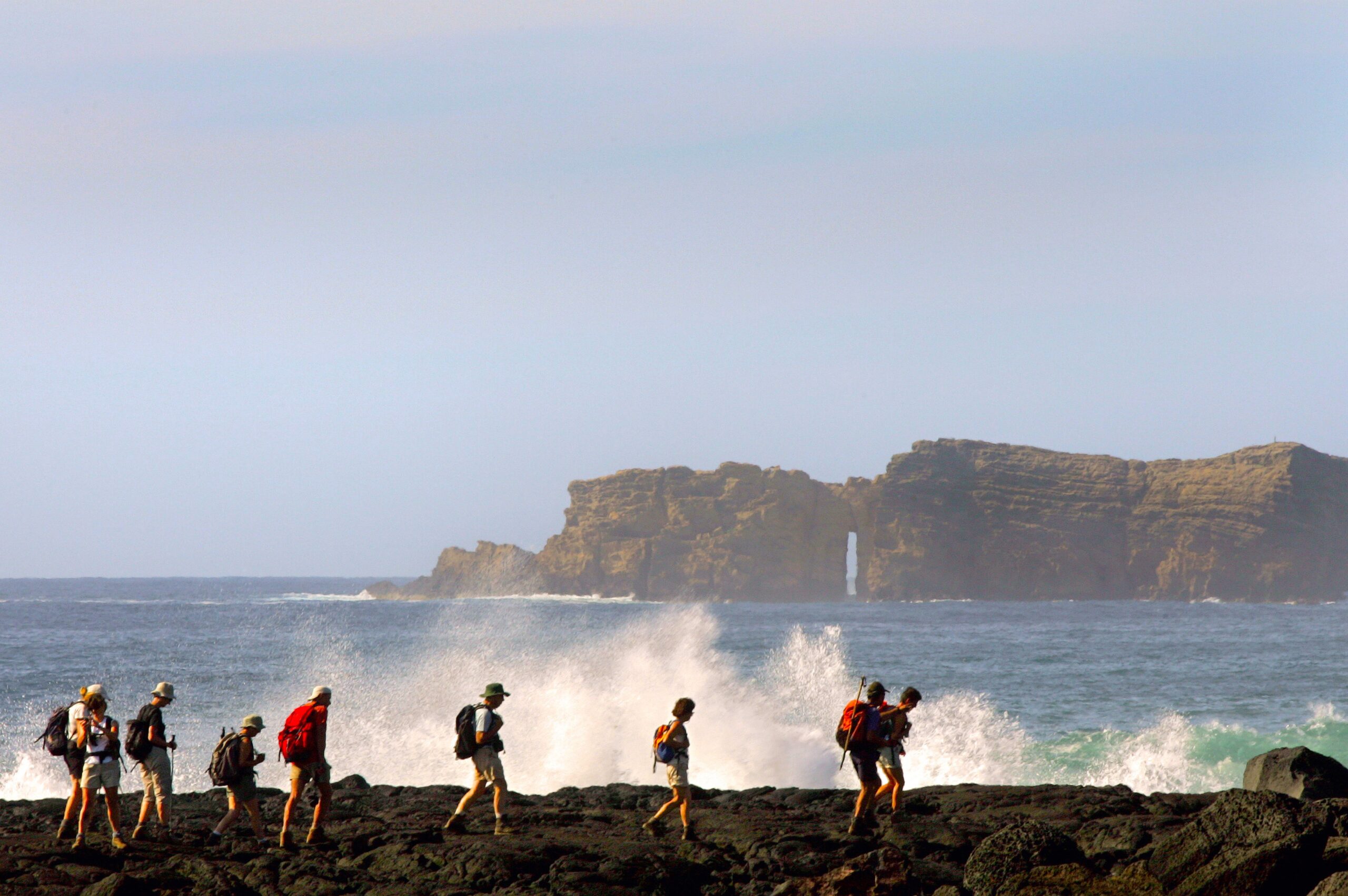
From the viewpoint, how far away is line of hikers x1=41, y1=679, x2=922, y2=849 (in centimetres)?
1055

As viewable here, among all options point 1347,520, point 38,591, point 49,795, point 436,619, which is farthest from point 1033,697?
point 38,591

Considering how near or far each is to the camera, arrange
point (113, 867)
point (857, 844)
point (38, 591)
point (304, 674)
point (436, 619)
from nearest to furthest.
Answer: point (113, 867) < point (857, 844) < point (304, 674) < point (436, 619) < point (38, 591)

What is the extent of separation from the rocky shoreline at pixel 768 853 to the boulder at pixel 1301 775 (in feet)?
2.57

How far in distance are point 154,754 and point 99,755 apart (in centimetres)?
52

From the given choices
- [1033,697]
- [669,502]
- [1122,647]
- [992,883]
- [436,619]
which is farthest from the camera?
[669,502]

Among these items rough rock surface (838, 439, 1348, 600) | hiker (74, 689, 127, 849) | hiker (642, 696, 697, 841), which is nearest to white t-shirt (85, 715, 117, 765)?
hiker (74, 689, 127, 849)

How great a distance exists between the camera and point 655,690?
24578 mm

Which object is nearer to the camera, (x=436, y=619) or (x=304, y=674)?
(x=304, y=674)

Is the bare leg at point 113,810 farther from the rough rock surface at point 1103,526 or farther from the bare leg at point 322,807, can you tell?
the rough rock surface at point 1103,526

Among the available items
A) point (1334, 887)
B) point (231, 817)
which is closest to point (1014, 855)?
point (1334, 887)

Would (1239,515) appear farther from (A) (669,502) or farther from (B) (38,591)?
(B) (38,591)

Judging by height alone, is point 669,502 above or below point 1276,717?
above

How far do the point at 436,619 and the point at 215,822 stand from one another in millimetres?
74089

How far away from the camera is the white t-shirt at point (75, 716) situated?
34.6 ft
